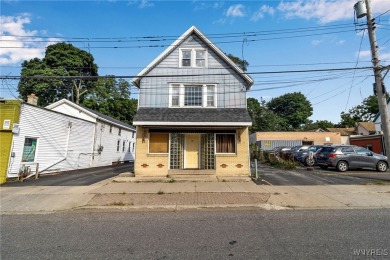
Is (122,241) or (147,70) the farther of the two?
(147,70)

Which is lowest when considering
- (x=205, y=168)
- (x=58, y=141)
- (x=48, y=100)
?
(x=205, y=168)

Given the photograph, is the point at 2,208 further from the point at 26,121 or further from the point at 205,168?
the point at 205,168

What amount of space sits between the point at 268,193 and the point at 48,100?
1530 inches

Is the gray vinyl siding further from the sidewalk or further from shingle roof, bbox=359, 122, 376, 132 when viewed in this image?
shingle roof, bbox=359, 122, 376, 132

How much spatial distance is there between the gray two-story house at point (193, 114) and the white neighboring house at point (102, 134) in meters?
9.26

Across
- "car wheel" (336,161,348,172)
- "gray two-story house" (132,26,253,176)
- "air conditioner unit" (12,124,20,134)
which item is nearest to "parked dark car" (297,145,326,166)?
"car wheel" (336,161,348,172)

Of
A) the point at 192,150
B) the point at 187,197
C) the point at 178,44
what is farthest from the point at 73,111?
the point at 187,197

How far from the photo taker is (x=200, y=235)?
5.18 meters

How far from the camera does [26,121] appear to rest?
548 inches

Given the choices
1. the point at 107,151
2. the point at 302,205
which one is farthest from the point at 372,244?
the point at 107,151

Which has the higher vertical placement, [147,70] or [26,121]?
[147,70]

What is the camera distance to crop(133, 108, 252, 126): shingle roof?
505 inches

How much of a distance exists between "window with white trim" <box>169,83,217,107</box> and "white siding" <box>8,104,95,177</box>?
28.9 ft

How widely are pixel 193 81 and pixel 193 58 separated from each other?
157 centimetres
